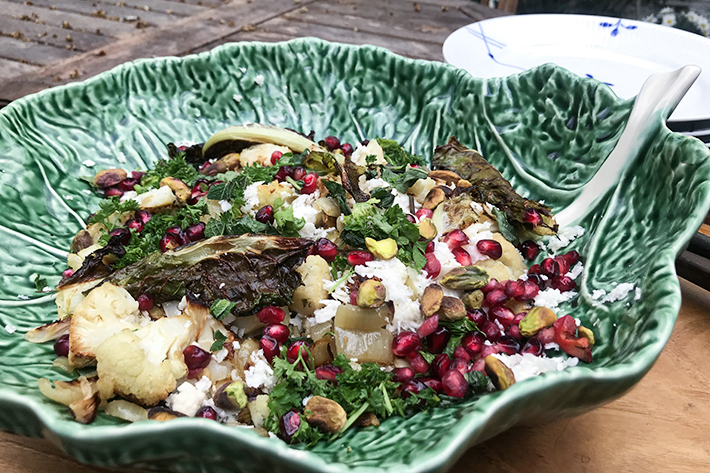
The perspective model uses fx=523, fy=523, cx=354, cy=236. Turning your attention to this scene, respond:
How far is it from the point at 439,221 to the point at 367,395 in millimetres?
904

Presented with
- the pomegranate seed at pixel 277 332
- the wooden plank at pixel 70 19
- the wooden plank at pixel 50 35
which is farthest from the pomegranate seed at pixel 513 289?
the wooden plank at pixel 70 19

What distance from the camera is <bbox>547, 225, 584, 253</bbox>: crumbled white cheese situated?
229 cm

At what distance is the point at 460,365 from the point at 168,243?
124 cm

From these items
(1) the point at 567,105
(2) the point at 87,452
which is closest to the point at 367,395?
(2) the point at 87,452

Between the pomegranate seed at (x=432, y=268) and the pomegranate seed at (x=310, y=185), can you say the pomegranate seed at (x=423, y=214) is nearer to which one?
the pomegranate seed at (x=432, y=268)

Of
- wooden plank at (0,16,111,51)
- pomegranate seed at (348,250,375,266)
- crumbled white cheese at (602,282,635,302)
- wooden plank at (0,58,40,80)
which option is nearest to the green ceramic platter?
crumbled white cheese at (602,282,635,302)

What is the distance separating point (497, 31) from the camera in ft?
12.7

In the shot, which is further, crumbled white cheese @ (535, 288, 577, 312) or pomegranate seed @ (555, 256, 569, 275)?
pomegranate seed @ (555, 256, 569, 275)

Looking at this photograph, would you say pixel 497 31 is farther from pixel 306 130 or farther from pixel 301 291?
pixel 301 291

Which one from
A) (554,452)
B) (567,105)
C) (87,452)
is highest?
(567,105)

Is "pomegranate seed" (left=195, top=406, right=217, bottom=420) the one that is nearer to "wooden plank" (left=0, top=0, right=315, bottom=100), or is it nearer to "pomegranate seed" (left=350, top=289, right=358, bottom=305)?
"pomegranate seed" (left=350, top=289, right=358, bottom=305)

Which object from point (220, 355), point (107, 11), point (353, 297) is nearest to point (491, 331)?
point (353, 297)

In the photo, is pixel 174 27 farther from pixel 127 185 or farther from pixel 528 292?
pixel 528 292

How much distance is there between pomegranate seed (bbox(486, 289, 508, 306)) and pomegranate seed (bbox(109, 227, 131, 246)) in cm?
150
